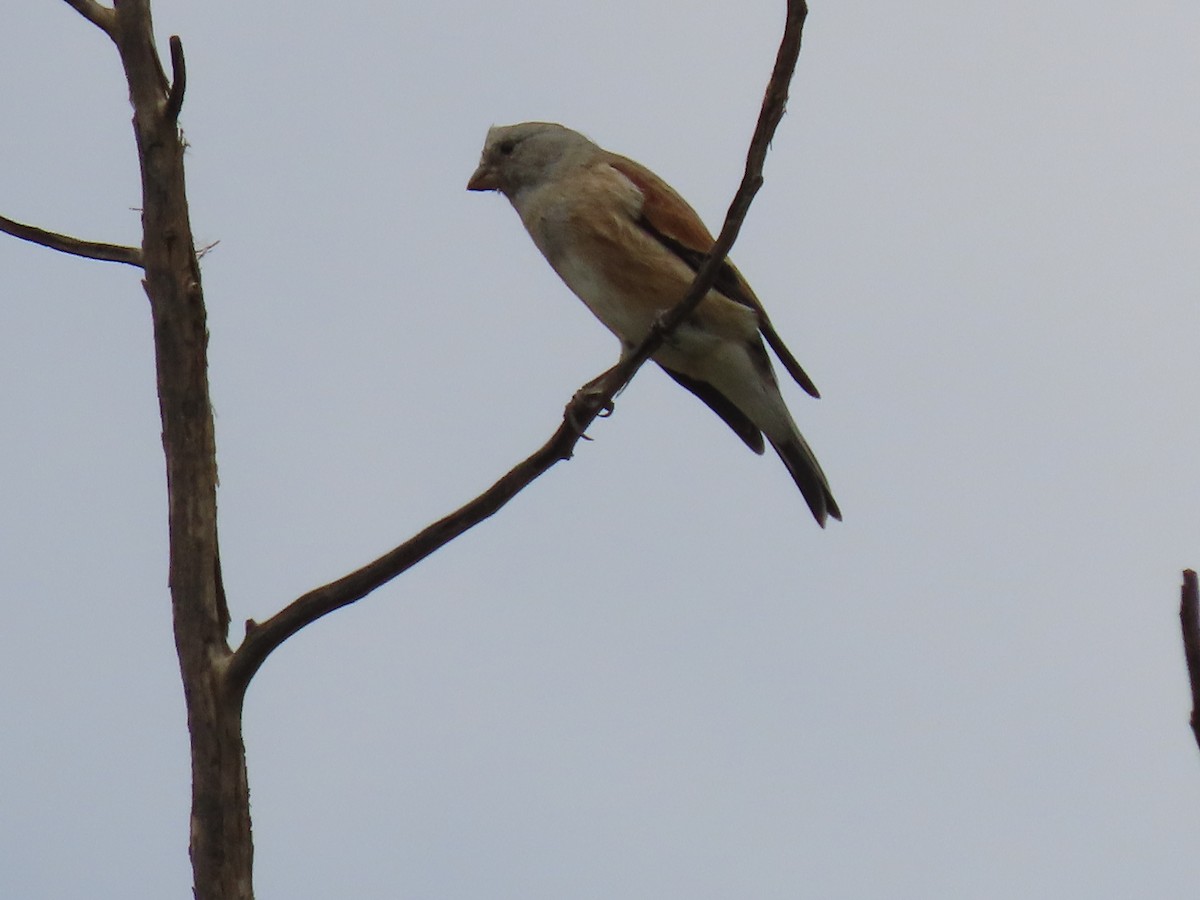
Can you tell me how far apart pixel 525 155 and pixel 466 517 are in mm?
3276

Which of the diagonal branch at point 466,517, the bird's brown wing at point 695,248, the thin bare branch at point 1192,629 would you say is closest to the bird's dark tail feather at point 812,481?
the bird's brown wing at point 695,248

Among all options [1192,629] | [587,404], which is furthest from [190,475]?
[1192,629]

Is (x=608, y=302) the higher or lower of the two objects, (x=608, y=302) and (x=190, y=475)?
the higher

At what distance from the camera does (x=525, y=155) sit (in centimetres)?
680

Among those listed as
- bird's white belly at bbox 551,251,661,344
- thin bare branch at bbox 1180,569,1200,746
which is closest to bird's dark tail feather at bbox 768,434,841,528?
bird's white belly at bbox 551,251,661,344

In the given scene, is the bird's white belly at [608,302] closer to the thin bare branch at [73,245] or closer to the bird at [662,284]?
the bird at [662,284]

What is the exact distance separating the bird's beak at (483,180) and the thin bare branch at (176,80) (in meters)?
2.89

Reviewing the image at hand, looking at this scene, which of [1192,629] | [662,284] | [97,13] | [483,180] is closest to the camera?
[1192,629]

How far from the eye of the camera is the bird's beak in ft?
22.8

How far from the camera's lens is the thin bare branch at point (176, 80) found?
3.74 metres

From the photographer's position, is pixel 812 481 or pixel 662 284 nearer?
pixel 662 284

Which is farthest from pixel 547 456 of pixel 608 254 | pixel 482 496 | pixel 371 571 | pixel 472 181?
pixel 472 181

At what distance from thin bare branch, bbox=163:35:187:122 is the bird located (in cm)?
216

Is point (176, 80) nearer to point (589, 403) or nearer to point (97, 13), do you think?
point (97, 13)
